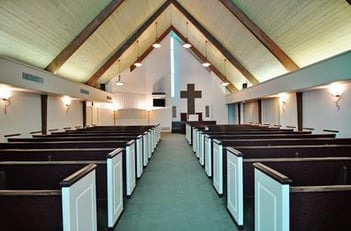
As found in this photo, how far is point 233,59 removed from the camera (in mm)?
10578

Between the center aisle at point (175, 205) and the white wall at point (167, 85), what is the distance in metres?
10.5

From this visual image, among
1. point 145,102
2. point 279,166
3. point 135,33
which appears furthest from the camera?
point 145,102

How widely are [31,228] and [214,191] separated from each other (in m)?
2.88

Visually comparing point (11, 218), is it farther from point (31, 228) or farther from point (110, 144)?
point (110, 144)

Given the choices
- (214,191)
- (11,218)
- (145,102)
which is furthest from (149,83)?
(11,218)

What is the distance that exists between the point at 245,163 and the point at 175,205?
122cm

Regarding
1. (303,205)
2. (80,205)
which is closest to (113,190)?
(80,205)

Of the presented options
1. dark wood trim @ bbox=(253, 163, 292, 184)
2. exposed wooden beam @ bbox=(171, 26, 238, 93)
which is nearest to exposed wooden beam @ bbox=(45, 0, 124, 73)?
dark wood trim @ bbox=(253, 163, 292, 184)

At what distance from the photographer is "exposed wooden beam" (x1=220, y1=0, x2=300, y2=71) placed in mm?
6934

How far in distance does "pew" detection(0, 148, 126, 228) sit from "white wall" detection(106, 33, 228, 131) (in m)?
12.0

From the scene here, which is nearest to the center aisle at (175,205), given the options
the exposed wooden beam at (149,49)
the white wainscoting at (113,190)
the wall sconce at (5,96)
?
the white wainscoting at (113,190)

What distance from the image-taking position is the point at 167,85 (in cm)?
1648

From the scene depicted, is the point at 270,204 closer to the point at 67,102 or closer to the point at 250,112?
the point at 67,102

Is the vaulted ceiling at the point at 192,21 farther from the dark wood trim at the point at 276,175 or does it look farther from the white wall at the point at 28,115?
the dark wood trim at the point at 276,175
